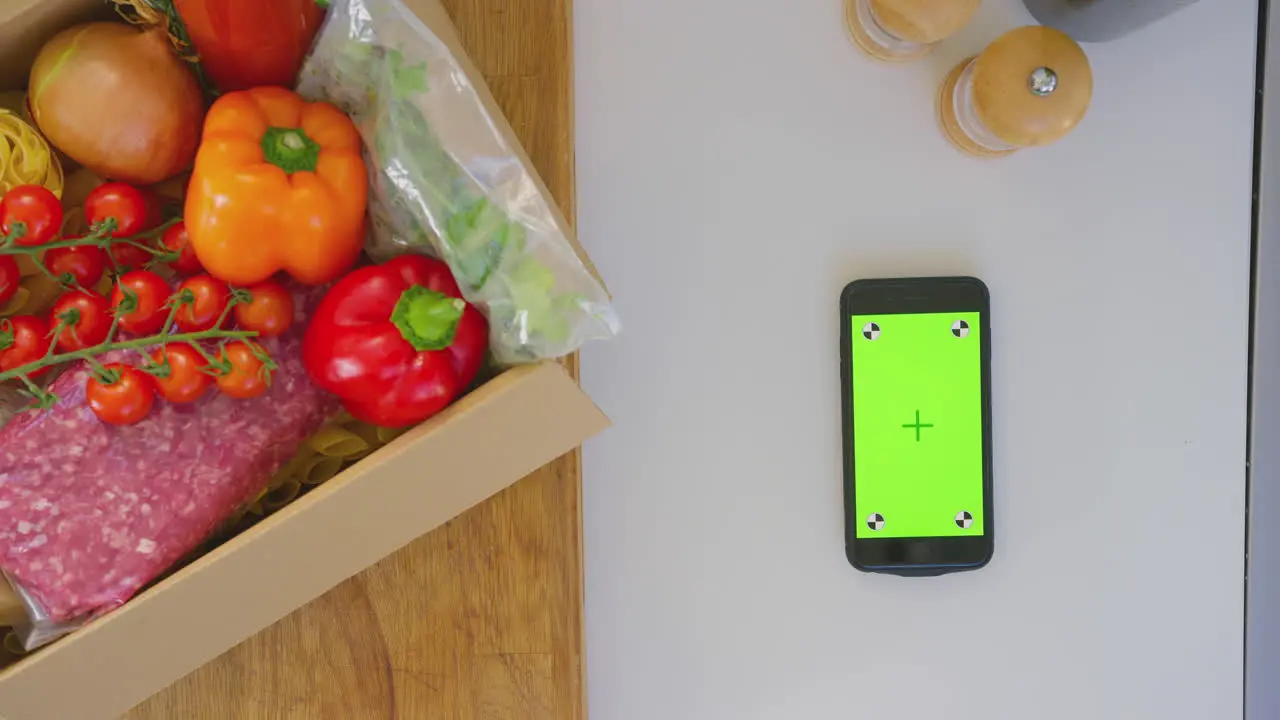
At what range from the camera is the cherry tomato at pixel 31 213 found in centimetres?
56

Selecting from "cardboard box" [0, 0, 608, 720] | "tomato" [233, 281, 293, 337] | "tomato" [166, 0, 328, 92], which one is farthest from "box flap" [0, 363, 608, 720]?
"tomato" [166, 0, 328, 92]

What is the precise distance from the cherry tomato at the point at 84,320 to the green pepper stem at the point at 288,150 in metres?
0.13

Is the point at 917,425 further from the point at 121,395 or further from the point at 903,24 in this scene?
the point at 121,395

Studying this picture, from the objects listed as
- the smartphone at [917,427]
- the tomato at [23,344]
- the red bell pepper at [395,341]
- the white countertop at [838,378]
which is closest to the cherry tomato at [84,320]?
the tomato at [23,344]

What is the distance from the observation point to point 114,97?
583mm

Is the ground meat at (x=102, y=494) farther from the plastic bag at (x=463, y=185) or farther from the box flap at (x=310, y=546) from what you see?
the plastic bag at (x=463, y=185)

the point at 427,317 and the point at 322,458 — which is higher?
the point at 427,317

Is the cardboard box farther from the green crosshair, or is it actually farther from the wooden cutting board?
the green crosshair

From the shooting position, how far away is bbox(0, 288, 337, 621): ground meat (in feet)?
1.90

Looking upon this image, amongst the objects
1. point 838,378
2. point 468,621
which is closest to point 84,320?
point 468,621

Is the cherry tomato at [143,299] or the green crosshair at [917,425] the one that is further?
the green crosshair at [917,425]

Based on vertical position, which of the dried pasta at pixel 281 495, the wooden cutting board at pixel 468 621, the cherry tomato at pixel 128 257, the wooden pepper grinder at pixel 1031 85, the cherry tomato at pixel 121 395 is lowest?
the wooden cutting board at pixel 468 621

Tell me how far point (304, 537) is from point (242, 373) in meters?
0.10

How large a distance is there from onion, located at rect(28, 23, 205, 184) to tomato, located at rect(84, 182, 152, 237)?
0.02 metres
